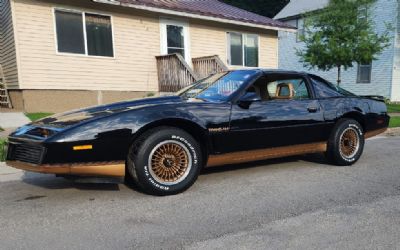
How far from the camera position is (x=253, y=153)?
4.38 metres

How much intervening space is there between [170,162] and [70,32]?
9.23 meters

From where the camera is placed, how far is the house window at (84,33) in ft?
37.0

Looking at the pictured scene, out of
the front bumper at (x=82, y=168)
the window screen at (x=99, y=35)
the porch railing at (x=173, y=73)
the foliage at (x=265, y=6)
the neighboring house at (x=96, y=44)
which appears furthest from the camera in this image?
the foliage at (x=265, y=6)

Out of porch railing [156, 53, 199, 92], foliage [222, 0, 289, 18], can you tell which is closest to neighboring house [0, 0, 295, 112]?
porch railing [156, 53, 199, 92]

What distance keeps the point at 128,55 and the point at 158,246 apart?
11.0 m

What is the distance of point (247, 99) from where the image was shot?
4156 millimetres

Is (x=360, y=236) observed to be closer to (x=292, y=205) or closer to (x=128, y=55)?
(x=292, y=205)

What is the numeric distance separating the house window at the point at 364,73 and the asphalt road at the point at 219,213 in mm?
18021

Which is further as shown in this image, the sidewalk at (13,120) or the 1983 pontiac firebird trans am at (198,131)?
the sidewalk at (13,120)

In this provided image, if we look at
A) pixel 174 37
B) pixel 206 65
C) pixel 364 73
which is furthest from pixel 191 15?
pixel 364 73

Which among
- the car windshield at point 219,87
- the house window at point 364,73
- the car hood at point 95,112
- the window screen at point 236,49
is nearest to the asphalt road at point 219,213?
the car hood at point 95,112

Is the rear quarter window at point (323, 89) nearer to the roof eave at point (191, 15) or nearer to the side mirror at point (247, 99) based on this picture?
the side mirror at point (247, 99)

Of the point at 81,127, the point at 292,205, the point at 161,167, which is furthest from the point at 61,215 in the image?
the point at 292,205

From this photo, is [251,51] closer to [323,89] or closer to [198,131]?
[323,89]
